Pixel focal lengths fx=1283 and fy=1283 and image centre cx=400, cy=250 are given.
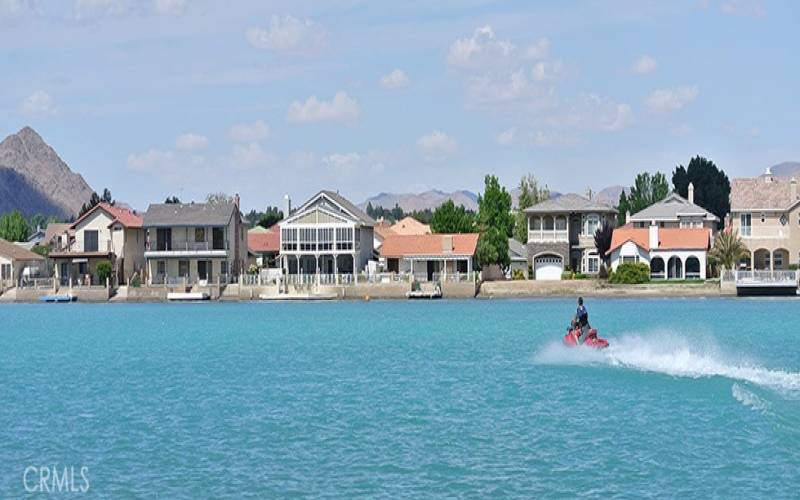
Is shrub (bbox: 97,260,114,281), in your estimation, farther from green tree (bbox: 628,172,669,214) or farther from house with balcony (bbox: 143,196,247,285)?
green tree (bbox: 628,172,669,214)

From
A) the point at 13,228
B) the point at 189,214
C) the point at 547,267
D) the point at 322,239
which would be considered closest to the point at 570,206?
the point at 547,267

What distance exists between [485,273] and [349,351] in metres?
52.4

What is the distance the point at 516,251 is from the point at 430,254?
Result: 1434 cm

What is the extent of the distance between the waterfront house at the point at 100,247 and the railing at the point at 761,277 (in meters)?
44.9

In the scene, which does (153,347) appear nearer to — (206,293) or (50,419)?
(50,419)

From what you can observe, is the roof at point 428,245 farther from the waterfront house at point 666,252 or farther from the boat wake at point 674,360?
the boat wake at point 674,360

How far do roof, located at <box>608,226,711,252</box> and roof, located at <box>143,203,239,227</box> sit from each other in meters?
29.5

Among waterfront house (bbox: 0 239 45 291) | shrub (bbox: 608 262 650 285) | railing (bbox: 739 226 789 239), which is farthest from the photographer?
waterfront house (bbox: 0 239 45 291)

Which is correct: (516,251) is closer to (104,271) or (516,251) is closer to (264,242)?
(264,242)

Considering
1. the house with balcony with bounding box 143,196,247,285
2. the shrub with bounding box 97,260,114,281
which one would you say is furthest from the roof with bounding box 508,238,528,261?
the shrub with bounding box 97,260,114,281

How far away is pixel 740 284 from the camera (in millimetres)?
84750

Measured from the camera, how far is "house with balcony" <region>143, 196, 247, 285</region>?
97125 mm

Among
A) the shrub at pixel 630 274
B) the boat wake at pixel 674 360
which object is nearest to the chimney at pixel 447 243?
the shrub at pixel 630 274

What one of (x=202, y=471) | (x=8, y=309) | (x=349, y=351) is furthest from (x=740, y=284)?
(x=202, y=471)
